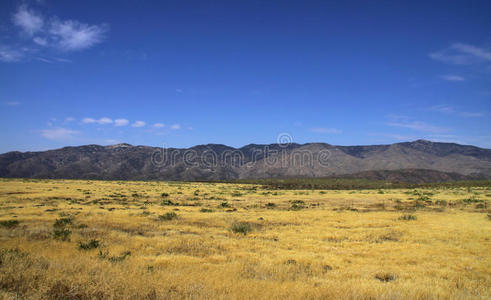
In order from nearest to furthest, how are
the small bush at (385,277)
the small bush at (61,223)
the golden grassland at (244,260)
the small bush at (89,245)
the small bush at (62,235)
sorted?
the golden grassland at (244,260), the small bush at (385,277), the small bush at (89,245), the small bush at (62,235), the small bush at (61,223)

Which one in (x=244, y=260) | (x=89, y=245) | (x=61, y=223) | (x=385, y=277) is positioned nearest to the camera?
(x=385, y=277)

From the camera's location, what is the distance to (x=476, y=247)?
41.8ft

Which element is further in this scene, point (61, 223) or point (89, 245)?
point (61, 223)

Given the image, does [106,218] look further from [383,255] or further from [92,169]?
[92,169]

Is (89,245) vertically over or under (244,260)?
over

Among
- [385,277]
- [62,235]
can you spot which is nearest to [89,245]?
[62,235]

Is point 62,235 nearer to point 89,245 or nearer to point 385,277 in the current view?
point 89,245

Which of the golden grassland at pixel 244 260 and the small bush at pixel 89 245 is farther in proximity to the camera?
the small bush at pixel 89 245

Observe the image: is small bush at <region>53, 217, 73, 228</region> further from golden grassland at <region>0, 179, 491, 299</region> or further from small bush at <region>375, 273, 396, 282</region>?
small bush at <region>375, 273, 396, 282</region>

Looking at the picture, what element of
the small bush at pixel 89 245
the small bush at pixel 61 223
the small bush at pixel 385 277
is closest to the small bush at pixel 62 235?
the small bush at pixel 89 245

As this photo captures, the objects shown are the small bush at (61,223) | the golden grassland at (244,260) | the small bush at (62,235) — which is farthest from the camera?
the small bush at (61,223)

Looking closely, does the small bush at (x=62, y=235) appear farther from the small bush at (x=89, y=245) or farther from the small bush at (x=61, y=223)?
the small bush at (x=61, y=223)

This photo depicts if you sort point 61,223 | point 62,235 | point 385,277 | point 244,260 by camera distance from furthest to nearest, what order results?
point 61,223 → point 62,235 → point 244,260 → point 385,277

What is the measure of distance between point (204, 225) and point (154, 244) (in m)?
6.09
